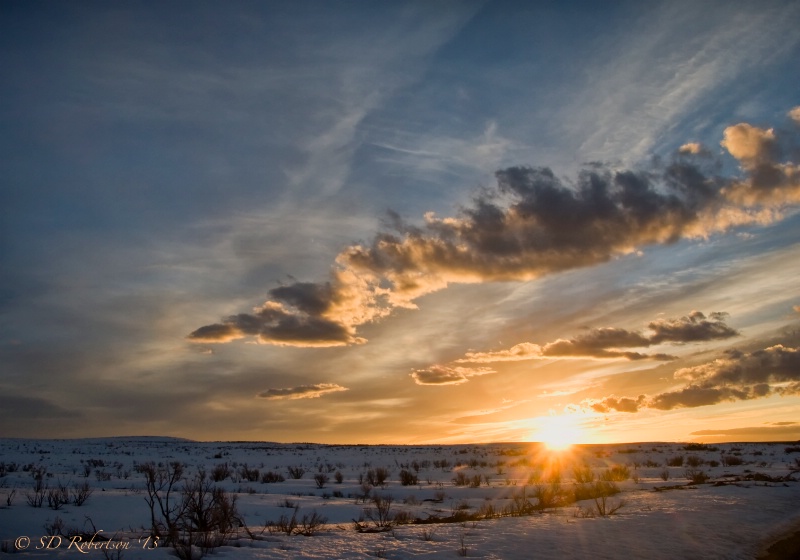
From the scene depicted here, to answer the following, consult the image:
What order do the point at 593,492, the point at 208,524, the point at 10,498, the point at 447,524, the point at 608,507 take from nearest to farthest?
the point at 208,524 → the point at 447,524 → the point at 608,507 → the point at 10,498 → the point at 593,492

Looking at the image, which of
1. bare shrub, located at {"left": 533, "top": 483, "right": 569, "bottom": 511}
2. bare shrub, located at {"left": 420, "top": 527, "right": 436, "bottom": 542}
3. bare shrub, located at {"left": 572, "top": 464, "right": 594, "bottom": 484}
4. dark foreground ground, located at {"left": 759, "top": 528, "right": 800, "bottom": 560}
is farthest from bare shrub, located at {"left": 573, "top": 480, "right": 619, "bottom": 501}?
bare shrub, located at {"left": 420, "top": 527, "right": 436, "bottom": 542}

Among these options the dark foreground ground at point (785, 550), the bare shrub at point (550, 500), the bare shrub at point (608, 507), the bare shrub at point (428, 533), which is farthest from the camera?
the bare shrub at point (550, 500)

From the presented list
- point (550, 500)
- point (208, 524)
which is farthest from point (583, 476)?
point (208, 524)

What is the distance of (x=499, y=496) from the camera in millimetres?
17969

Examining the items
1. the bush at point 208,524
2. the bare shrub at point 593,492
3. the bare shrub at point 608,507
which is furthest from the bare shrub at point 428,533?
the bare shrub at point 593,492

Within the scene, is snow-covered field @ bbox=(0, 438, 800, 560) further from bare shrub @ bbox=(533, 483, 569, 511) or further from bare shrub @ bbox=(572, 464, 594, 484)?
bare shrub @ bbox=(572, 464, 594, 484)

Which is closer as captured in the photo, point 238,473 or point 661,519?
point 661,519

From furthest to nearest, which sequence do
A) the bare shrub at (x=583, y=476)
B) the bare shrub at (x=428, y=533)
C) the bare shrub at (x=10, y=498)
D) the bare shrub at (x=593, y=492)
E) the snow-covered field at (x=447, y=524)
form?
the bare shrub at (x=583, y=476)
the bare shrub at (x=593, y=492)
the bare shrub at (x=10, y=498)
the bare shrub at (x=428, y=533)
the snow-covered field at (x=447, y=524)

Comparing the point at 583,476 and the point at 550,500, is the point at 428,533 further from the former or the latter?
the point at 583,476

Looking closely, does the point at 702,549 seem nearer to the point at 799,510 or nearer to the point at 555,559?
the point at 555,559

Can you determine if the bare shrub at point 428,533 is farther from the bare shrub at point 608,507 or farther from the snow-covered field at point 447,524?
the bare shrub at point 608,507

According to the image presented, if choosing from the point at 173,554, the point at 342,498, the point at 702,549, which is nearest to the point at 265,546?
the point at 173,554

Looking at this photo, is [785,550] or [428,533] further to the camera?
[785,550]

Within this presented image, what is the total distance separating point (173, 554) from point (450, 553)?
3.36m
